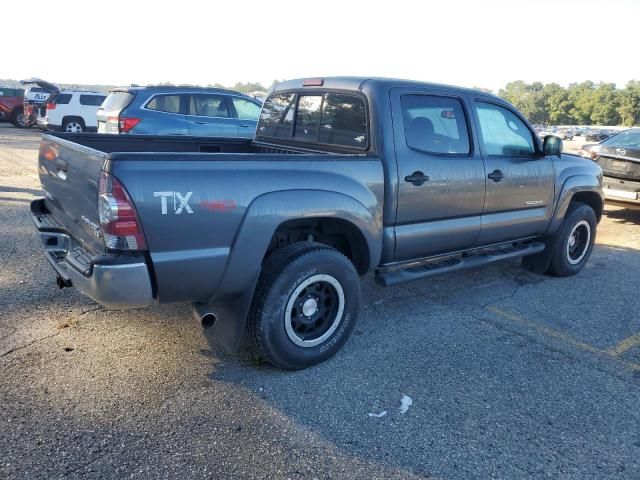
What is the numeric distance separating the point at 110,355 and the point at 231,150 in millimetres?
2375

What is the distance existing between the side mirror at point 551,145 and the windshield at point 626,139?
15.2 feet

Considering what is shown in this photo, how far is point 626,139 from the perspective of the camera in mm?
9000

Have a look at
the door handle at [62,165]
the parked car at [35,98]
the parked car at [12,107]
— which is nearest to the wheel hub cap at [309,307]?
the door handle at [62,165]

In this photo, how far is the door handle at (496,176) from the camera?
178 inches

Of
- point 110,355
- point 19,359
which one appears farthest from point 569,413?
point 19,359

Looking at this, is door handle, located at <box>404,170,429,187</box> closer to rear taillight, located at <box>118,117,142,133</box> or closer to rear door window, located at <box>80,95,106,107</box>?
rear taillight, located at <box>118,117,142,133</box>

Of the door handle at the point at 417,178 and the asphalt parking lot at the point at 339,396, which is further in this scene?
the door handle at the point at 417,178

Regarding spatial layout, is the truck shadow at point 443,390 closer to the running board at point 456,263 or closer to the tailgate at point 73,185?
the running board at point 456,263

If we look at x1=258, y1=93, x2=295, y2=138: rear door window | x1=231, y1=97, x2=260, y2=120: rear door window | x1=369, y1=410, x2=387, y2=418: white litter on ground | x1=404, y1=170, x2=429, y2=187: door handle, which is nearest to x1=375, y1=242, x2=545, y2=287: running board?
x1=404, y1=170, x2=429, y2=187: door handle

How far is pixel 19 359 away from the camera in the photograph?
134 inches

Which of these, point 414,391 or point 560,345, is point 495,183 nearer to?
point 560,345

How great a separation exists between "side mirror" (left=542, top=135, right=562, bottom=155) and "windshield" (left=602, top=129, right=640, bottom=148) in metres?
4.63

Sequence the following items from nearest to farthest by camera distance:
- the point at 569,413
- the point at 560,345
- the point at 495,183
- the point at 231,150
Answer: the point at 569,413, the point at 560,345, the point at 495,183, the point at 231,150

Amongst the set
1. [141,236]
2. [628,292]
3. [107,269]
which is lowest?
[628,292]
